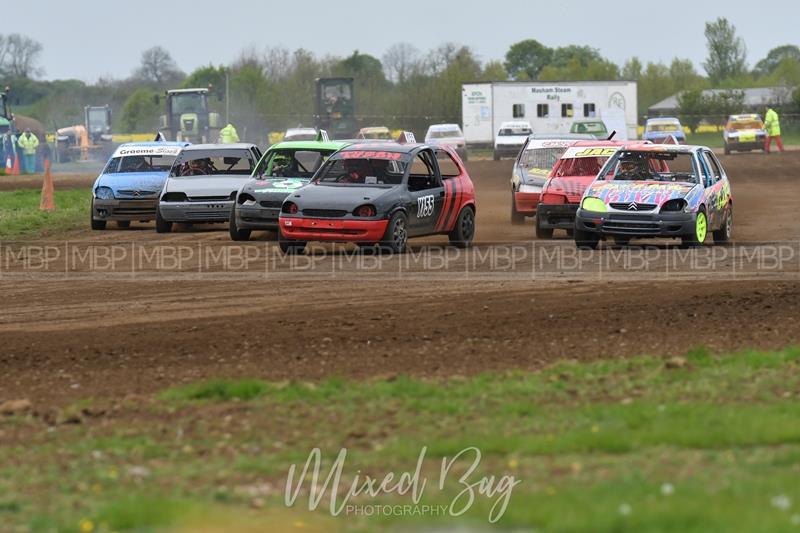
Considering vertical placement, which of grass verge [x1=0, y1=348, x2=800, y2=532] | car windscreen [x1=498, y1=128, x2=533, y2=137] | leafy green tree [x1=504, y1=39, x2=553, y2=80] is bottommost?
grass verge [x1=0, y1=348, x2=800, y2=532]

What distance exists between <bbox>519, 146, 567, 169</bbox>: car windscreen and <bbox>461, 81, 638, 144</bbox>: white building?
38841 millimetres

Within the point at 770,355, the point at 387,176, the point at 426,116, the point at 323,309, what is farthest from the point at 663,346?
the point at 426,116

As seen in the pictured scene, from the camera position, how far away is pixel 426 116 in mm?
Result: 81500

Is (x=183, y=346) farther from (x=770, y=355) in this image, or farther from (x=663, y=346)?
(x=770, y=355)

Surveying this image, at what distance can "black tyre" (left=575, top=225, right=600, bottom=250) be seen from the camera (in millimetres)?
17250

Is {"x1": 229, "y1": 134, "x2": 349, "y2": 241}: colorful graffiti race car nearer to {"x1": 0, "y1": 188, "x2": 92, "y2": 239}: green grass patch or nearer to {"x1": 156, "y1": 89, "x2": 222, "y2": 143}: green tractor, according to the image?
{"x1": 0, "y1": 188, "x2": 92, "y2": 239}: green grass patch

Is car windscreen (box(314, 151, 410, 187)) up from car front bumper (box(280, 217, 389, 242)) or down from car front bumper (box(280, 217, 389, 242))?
up

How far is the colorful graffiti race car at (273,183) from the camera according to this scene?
18703 mm

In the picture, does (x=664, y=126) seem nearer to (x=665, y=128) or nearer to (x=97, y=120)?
(x=665, y=128)

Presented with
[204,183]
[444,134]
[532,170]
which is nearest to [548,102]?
[444,134]

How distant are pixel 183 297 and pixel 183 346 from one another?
→ 290cm

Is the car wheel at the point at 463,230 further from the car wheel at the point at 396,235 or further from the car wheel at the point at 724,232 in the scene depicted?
the car wheel at the point at 724,232

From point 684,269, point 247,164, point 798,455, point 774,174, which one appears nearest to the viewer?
point 798,455

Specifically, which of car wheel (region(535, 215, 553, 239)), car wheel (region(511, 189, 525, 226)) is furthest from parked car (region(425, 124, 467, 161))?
car wheel (region(535, 215, 553, 239))
